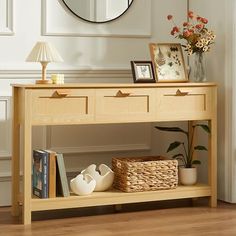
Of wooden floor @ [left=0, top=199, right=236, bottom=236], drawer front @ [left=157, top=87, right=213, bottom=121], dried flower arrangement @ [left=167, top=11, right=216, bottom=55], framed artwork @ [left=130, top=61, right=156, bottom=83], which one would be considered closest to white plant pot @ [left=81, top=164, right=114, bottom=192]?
wooden floor @ [left=0, top=199, right=236, bottom=236]

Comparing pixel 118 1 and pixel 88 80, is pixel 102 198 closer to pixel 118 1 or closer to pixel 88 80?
pixel 88 80

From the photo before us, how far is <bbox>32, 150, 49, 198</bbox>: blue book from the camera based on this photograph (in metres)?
3.21

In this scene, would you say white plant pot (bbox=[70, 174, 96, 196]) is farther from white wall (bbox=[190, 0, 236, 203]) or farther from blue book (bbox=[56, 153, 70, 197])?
white wall (bbox=[190, 0, 236, 203])

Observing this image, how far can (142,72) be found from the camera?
11.6ft

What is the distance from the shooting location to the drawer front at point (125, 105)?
328 cm

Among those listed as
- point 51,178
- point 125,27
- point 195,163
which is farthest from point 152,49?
point 51,178

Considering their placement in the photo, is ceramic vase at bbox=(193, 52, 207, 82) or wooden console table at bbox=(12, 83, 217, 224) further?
ceramic vase at bbox=(193, 52, 207, 82)

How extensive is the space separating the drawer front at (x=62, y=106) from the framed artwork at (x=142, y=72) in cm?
37

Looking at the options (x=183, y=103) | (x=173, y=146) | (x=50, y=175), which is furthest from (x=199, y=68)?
(x=50, y=175)

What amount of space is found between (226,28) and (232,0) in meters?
0.17

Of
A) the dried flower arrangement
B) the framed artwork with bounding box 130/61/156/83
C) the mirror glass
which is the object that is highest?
the mirror glass

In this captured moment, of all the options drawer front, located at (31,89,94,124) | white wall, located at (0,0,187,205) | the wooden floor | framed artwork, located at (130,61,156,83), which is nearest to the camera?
the wooden floor

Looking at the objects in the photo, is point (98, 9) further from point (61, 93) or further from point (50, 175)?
point (50, 175)

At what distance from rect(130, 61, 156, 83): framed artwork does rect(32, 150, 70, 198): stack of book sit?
66 centimetres
